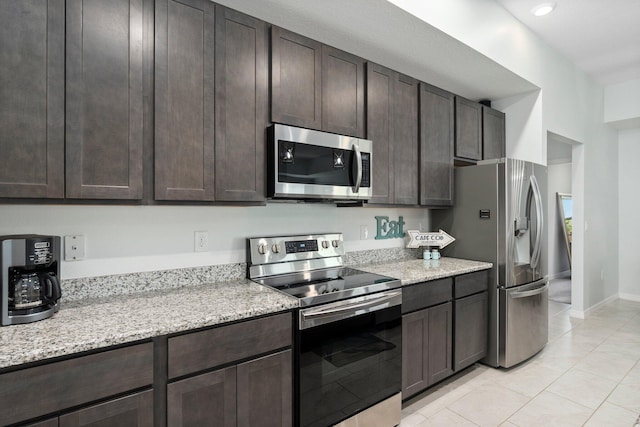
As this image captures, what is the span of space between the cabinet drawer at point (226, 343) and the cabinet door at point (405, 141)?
1462 mm

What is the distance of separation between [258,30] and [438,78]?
1.94 metres

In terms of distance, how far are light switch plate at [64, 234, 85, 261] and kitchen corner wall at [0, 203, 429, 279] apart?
0.02 metres

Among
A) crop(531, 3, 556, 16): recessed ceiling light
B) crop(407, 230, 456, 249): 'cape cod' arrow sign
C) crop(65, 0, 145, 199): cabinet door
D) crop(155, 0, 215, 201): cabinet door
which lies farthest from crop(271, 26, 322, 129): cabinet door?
crop(531, 3, 556, 16): recessed ceiling light

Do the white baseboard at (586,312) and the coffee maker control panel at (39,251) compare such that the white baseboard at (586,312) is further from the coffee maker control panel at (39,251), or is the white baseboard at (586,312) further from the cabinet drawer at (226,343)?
the coffee maker control panel at (39,251)

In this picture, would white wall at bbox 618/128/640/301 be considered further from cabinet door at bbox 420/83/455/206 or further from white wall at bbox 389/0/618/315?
cabinet door at bbox 420/83/455/206

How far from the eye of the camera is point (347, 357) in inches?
72.6

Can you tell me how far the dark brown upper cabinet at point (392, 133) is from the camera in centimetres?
246

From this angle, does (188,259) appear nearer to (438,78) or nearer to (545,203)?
(438,78)

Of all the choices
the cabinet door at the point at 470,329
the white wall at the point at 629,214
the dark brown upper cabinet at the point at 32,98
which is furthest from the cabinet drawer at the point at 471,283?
the white wall at the point at 629,214

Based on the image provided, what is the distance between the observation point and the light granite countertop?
111 centimetres

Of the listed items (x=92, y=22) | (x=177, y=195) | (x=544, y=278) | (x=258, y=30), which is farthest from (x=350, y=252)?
(x=92, y=22)

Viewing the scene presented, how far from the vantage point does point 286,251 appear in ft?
7.43

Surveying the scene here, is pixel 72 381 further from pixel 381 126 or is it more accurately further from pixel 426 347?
pixel 381 126

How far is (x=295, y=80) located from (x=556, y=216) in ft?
21.8
